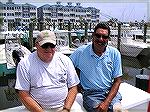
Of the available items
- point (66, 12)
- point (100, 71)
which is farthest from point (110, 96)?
point (66, 12)

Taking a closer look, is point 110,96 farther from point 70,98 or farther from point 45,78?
point 45,78

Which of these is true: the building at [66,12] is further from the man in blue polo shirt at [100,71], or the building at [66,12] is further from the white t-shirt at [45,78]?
the white t-shirt at [45,78]

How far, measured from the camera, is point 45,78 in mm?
2939

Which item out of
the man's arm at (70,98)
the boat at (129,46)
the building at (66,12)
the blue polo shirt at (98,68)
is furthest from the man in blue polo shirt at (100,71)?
the building at (66,12)

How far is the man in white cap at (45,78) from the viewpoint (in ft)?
9.50

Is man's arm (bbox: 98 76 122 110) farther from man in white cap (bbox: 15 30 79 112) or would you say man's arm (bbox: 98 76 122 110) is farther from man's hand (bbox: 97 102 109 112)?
man in white cap (bbox: 15 30 79 112)

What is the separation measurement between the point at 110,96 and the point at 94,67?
14.7 inches

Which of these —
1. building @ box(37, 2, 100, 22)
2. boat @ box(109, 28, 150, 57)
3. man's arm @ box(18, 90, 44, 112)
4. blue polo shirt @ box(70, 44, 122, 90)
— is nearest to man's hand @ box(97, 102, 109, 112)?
blue polo shirt @ box(70, 44, 122, 90)

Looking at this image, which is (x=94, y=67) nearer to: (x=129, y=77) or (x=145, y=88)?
(x=145, y=88)

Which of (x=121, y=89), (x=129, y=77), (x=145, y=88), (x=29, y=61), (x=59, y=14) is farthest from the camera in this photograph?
(x=59, y=14)

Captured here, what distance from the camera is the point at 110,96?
3283mm

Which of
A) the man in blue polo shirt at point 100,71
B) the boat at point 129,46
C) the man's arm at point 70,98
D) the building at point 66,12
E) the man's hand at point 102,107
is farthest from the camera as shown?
the building at point 66,12

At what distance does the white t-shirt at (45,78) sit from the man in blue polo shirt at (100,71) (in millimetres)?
372

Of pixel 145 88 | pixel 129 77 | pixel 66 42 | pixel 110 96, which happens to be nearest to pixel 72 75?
pixel 110 96
